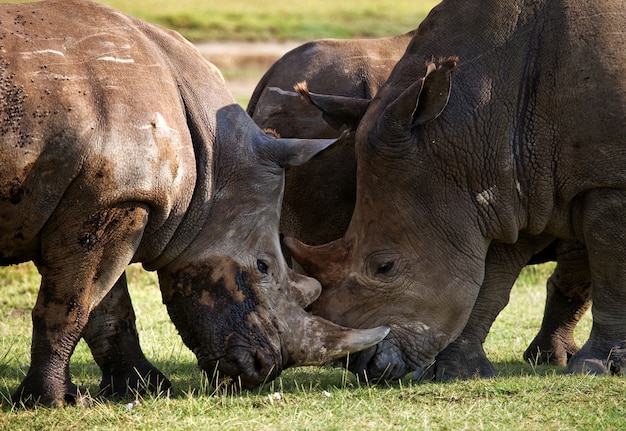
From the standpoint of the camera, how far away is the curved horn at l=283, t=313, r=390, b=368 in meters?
7.21

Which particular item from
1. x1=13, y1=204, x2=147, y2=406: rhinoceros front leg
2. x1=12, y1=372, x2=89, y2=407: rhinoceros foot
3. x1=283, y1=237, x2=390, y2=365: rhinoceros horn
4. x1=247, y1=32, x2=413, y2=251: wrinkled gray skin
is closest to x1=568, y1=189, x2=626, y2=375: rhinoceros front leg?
x1=283, y1=237, x2=390, y2=365: rhinoceros horn

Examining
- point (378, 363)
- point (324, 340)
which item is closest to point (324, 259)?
point (324, 340)

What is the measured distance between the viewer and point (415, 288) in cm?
749

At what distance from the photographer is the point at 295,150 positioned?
729 centimetres

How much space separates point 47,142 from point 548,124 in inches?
122

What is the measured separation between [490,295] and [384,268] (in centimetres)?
92

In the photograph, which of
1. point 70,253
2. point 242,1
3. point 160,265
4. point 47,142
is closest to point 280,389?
point 160,265

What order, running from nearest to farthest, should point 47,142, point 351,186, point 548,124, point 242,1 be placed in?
point 47,142, point 548,124, point 351,186, point 242,1

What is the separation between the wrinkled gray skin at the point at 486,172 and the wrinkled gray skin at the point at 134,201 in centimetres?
42

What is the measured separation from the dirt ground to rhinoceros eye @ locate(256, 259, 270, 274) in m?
14.5

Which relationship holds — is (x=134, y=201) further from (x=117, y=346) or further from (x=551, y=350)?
(x=551, y=350)

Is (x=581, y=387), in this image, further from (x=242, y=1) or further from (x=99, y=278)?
(x=242, y=1)

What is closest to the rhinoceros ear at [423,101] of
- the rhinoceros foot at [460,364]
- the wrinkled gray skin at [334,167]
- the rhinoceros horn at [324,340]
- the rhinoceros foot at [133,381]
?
the wrinkled gray skin at [334,167]

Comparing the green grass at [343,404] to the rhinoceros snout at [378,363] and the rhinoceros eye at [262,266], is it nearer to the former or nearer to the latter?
the rhinoceros snout at [378,363]
